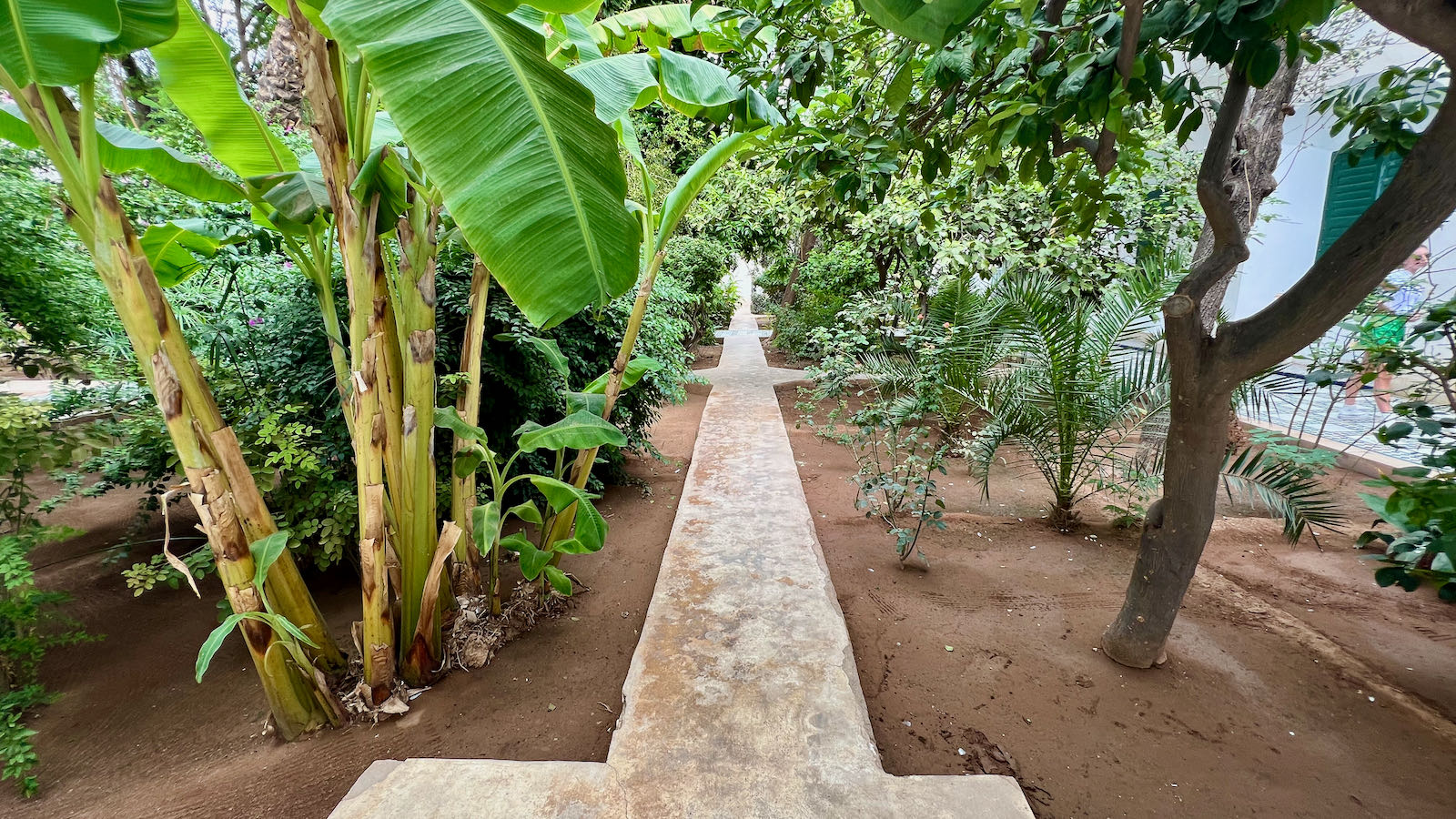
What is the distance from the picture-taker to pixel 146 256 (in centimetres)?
159

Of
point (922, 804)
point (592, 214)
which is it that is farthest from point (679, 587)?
point (592, 214)

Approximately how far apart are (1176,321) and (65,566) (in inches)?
216

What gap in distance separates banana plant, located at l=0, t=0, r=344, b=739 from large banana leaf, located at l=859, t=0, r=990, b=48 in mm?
1729

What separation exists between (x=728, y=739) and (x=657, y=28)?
3428 millimetres

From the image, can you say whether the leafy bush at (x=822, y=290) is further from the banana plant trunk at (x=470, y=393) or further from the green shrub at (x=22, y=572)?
the green shrub at (x=22, y=572)

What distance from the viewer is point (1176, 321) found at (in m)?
2.01

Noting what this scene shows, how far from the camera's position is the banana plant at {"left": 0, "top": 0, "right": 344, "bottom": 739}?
127 centimetres

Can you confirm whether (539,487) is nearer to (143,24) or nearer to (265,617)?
(265,617)

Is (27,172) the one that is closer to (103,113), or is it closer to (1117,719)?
(103,113)

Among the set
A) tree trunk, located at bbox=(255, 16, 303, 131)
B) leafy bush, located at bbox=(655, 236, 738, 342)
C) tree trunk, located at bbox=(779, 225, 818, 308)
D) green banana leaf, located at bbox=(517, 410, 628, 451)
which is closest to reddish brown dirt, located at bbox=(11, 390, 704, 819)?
green banana leaf, located at bbox=(517, 410, 628, 451)

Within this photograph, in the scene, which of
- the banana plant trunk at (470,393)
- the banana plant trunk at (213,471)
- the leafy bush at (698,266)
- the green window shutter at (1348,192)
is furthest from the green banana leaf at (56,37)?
the green window shutter at (1348,192)

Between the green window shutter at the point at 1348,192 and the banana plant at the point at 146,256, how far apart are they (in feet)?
28.4

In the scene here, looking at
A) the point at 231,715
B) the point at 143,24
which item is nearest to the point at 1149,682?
the point at 231,715

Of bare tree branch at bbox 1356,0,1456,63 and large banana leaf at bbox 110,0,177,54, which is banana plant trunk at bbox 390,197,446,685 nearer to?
large banana leaf at bbox 110,0,177,54
